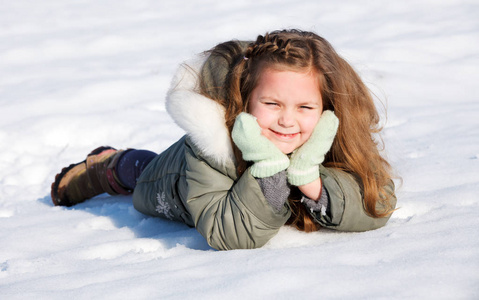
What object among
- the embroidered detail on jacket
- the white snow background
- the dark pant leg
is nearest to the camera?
the white snow background

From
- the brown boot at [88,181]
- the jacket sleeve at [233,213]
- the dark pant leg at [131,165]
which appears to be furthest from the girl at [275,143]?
the brown boot at [88,181]

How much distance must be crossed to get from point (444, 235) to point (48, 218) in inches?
73.9

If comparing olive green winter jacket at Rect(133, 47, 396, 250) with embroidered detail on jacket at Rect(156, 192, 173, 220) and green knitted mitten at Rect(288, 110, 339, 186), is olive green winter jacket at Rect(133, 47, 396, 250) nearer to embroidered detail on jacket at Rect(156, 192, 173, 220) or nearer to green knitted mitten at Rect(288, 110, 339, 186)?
green knitted mitten at Rect(288, 110, 339, 186)

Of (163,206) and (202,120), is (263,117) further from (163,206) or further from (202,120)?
(163,206)

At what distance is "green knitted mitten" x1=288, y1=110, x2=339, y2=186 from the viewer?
216 cm

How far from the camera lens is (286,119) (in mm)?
2158

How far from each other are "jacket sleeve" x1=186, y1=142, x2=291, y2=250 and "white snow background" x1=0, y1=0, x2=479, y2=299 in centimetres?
10

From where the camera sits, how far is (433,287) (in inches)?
59.1

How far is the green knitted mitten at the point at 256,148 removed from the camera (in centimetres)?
213

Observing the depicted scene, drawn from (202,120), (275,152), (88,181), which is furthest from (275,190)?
(88,181)

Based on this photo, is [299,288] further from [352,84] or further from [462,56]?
[462,56]

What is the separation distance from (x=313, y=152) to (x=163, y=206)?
0.83 m

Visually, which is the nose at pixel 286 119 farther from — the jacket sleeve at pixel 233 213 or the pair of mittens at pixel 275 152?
the jacket sleeve at pixel 233 213

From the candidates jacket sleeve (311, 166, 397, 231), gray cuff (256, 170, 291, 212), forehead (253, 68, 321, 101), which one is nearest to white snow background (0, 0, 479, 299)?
jacket sleeve (311, 166, 397, 231)
